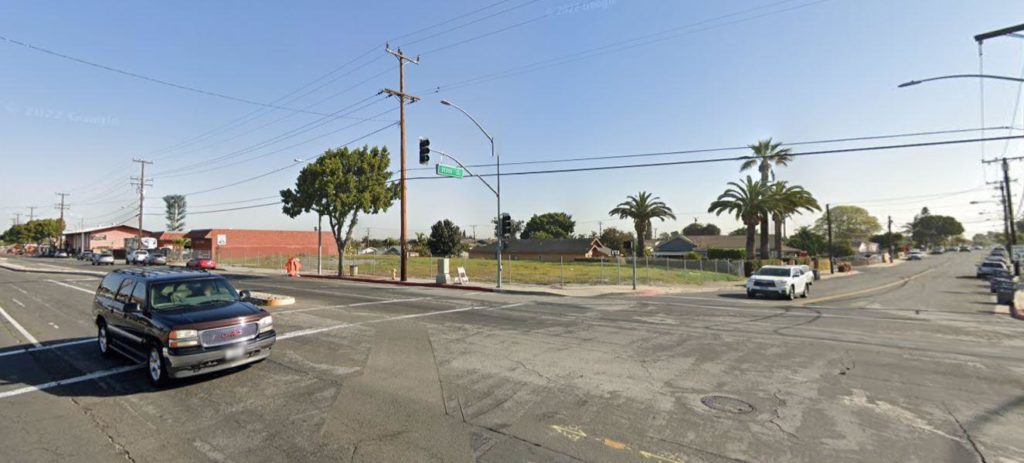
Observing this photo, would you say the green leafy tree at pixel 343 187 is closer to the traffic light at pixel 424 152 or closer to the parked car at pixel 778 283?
the traffic light at pixel 424 152

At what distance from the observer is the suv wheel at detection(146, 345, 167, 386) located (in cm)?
658

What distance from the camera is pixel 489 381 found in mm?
7043

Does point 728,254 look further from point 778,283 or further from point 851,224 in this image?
point 851,224

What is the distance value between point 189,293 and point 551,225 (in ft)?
361

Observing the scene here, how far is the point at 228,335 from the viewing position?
6.90 meters

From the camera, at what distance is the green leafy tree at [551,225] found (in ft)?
379

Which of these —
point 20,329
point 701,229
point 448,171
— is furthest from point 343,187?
point 701,229

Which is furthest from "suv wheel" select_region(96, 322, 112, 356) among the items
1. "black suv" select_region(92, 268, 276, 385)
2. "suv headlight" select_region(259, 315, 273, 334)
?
"suv headlight" select_region(259, 315, 273, 334)

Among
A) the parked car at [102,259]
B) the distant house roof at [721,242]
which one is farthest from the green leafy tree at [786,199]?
the parked car at [102,259]

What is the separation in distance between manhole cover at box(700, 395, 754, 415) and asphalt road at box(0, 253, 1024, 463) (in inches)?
1.5

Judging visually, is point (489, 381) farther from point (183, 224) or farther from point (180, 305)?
point (183, 224)

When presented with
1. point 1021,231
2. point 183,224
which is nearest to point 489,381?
point 183,224

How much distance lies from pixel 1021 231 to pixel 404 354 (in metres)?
223

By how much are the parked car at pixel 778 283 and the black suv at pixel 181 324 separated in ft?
71.7
